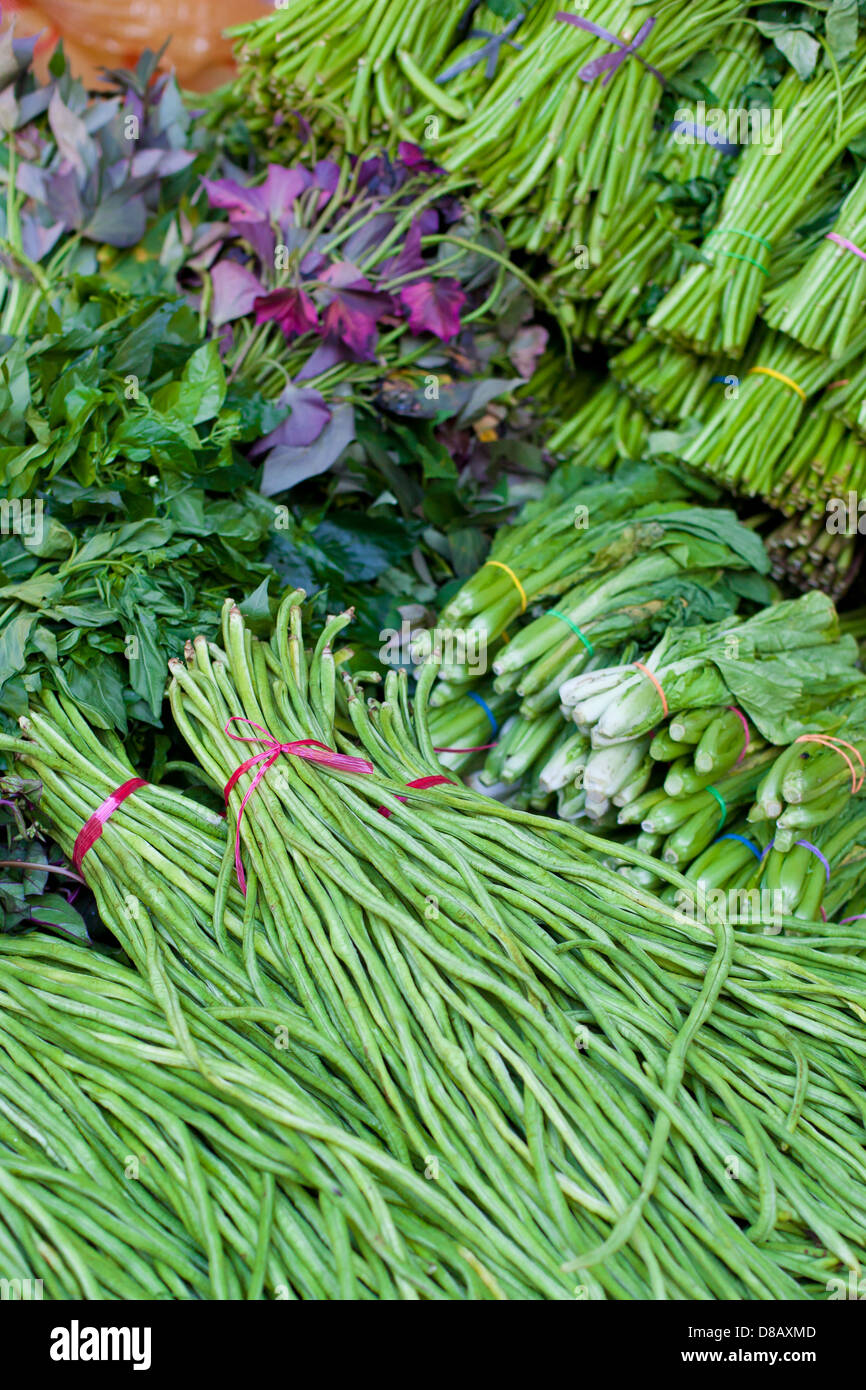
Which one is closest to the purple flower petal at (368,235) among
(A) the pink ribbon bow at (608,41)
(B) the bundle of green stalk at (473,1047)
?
(A) the pink ribbon bow at (608,41)

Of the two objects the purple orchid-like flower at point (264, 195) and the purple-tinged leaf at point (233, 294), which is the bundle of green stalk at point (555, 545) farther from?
the purple orchid-like flower at point (264, 195)

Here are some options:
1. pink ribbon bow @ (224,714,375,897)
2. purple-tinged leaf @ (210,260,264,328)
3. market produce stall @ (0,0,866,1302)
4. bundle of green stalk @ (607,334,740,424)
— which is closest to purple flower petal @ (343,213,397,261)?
market produce stall @ (0,0,866,1302)

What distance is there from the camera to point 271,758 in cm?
161

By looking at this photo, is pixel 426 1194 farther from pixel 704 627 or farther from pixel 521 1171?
pixel 704 627

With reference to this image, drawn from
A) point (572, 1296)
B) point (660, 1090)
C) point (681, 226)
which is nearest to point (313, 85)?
point (681, 226)

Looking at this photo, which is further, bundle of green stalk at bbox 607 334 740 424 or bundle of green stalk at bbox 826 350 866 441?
bundle of green stalk at bbox 607 334 740 424

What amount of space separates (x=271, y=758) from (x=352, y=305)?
47.8 inches

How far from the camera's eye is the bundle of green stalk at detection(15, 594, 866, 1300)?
120 cm

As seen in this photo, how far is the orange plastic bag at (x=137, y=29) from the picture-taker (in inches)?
122

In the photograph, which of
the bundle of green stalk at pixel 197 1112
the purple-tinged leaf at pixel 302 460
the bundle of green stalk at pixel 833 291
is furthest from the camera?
the purple-tinged leaf at pixel 302 460

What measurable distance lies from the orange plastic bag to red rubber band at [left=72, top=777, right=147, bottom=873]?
2535 millimetres

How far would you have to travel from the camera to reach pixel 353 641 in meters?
2.10

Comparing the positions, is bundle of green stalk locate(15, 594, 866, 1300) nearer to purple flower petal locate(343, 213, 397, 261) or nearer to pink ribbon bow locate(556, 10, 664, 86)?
purple flower petal locate(343, 213, 397, 261)

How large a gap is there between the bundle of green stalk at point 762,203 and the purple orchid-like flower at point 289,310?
801mm
